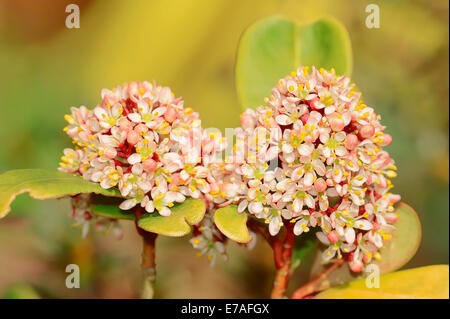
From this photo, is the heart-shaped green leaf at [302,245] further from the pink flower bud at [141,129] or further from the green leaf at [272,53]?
the pink flower bud at [141,129]

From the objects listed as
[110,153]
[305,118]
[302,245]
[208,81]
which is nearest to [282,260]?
[302,245]

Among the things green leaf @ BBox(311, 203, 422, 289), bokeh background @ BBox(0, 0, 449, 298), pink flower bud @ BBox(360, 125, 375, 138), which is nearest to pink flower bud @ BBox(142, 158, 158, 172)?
pink flower bud @ BBox(360, 125, 375, 138)

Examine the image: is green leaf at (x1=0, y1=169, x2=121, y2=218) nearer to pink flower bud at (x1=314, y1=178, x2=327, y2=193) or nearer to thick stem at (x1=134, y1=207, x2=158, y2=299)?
thick stem at (x1=134, y1=207, x2=158, y2=299)

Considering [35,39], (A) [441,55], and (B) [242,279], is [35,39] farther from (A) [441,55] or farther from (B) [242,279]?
(A) [441,55]

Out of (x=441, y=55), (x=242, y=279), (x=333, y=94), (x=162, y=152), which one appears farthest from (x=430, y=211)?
(x=162, y=152)

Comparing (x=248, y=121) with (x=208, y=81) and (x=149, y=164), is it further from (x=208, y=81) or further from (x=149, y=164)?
(x=208, y=81)

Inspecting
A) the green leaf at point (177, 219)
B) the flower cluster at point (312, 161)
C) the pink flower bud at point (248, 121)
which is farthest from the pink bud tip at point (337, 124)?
the green leaf at point (177, 219)
